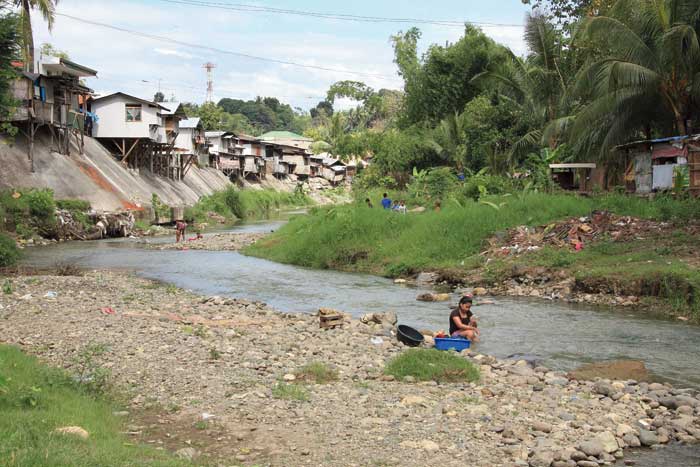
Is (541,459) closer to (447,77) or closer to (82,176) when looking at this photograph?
(82,176)

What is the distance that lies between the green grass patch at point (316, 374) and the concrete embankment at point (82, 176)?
86.3 feet

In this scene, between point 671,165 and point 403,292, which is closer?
point 403,292

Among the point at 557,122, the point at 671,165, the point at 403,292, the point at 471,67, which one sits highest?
the point at 471,67

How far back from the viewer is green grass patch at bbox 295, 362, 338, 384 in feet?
31.1

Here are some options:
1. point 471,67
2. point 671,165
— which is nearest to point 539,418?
point 671,165

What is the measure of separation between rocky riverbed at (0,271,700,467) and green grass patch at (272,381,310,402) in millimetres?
39

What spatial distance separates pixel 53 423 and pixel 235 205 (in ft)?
178

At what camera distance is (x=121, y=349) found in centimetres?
1034

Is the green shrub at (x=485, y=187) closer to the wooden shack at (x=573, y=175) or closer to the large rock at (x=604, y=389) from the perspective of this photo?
the wooden shack at (x=573, y=175)

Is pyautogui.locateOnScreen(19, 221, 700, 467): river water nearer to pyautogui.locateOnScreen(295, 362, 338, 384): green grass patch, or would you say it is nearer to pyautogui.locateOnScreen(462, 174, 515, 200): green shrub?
pyautogui.locateOnScreen(295, 362, 338, 384): green grass patch

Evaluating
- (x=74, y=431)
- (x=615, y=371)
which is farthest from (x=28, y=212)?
(x=74, y=431)

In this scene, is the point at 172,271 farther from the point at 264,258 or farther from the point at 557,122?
the point at 557,122

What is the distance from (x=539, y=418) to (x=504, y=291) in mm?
11647

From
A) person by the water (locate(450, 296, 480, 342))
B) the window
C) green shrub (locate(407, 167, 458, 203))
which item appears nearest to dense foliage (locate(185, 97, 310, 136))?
the window
